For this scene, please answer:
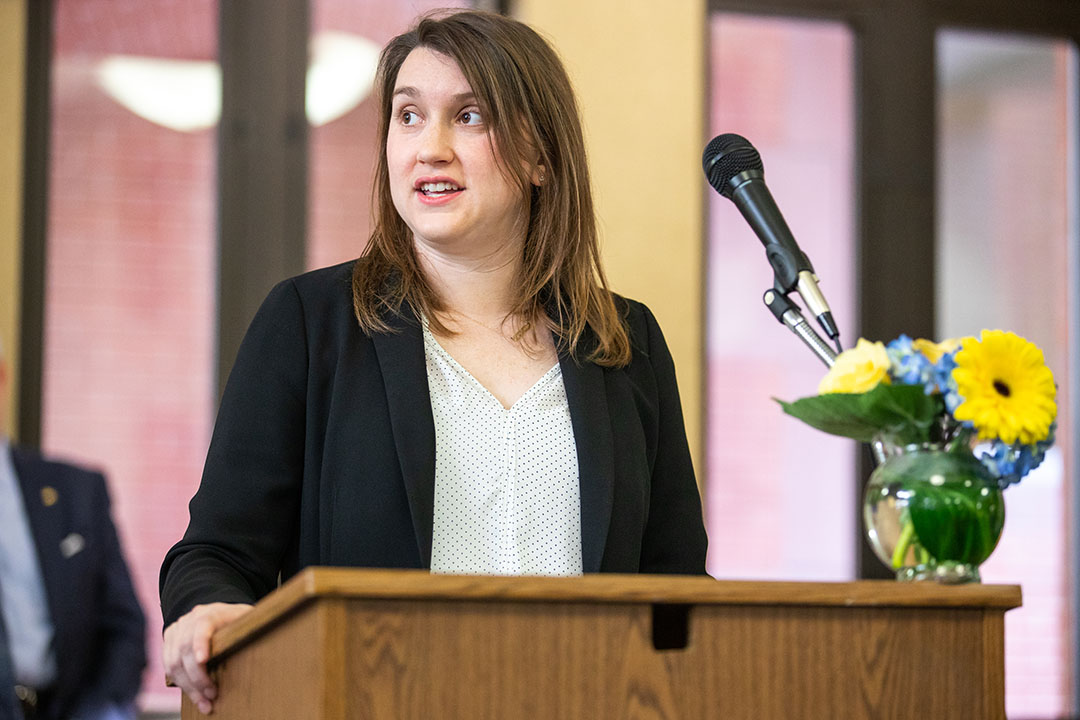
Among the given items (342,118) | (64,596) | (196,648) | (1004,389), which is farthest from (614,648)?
(342,118)

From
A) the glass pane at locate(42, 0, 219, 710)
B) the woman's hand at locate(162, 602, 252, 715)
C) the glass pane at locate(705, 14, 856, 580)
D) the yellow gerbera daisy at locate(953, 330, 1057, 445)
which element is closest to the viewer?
the woman's hand at locate(162, 602, 252, 715)

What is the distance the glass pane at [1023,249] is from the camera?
4.11 m

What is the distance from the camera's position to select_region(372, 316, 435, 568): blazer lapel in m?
1.39

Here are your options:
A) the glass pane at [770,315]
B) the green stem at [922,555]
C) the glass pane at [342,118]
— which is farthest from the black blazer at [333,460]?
the glass pane at [770,315]

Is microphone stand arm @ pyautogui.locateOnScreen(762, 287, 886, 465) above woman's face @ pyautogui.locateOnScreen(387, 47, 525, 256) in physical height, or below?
below

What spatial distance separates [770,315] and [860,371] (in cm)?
254

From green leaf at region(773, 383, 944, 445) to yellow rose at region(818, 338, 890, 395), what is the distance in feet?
0.04

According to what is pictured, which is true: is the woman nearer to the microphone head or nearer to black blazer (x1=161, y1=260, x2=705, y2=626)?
black blazer (x1=161, y1=260, x2=705, y2=626)

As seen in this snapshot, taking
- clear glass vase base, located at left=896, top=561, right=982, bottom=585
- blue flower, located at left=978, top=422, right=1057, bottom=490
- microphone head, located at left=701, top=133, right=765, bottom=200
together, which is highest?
microphone head, located at left=701, top=133, right=765, bottom=200

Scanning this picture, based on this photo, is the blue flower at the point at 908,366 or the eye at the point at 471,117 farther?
the eye at the point at 471,117

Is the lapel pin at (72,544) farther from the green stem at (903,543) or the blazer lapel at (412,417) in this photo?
the green stem at (903,543)

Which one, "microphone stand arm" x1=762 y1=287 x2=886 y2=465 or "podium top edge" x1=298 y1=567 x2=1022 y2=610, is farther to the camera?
"microphone stand arm" x1=762 y1=287 x2=886 y2=465

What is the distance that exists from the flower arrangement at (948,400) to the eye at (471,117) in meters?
0.52

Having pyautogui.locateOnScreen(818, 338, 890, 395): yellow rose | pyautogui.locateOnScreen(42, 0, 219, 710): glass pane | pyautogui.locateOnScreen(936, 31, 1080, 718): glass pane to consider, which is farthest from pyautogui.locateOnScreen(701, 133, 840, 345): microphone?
pyautogui.locateOnScreen(936, 31, 1080, 718): glass pane
